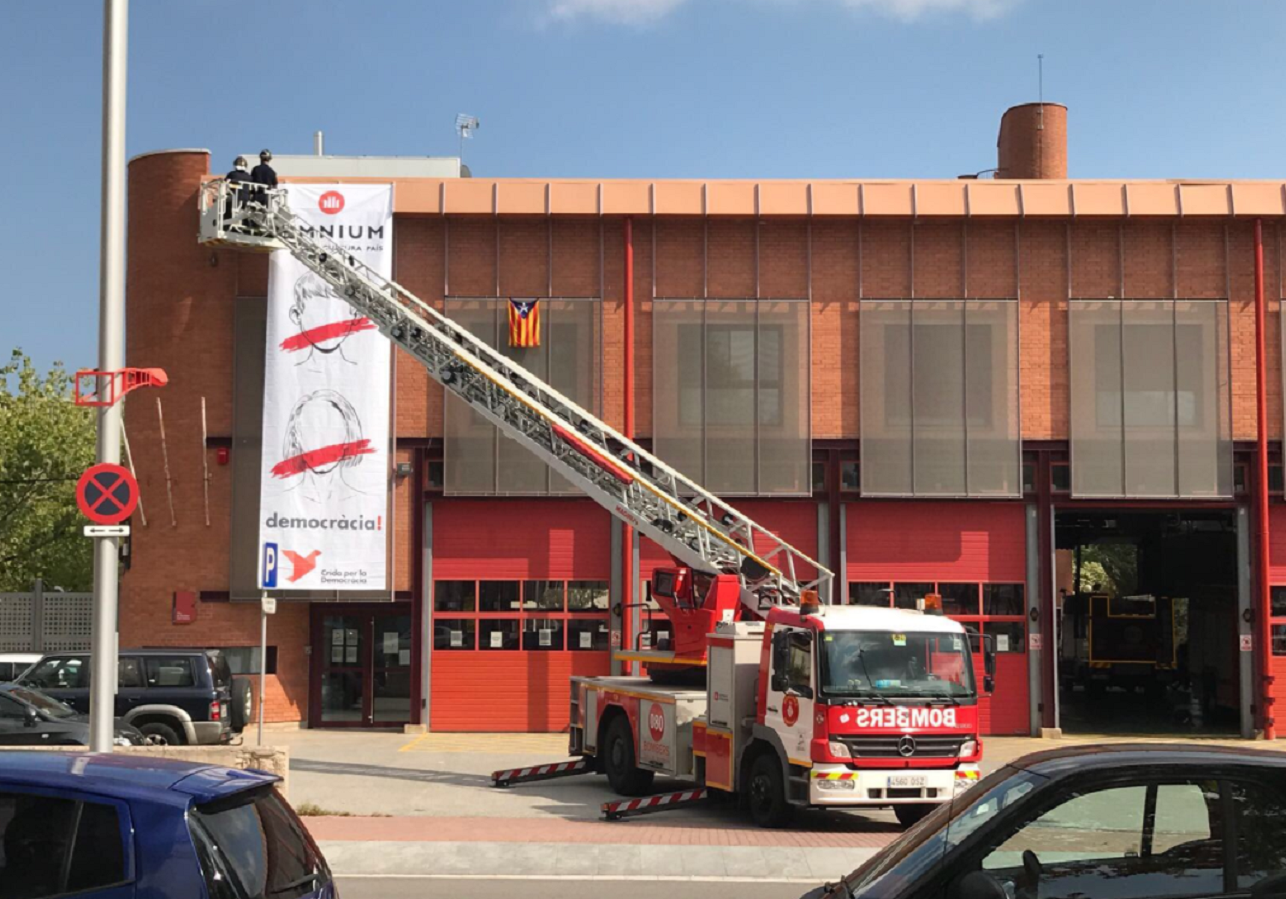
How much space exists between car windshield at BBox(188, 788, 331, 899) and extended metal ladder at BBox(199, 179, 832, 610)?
45.7ft

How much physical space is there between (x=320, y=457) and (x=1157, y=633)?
863 inches

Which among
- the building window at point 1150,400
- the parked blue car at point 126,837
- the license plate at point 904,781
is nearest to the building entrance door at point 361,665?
the building window at point 1150,400

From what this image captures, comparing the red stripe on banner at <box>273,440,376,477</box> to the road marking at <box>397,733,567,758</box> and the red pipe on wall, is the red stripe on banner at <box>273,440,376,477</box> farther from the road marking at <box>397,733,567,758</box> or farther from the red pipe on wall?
the red pipe on wall

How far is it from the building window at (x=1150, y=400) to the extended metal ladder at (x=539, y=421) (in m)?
8.57

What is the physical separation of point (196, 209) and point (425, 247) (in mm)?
4656

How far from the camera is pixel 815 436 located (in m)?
27.7

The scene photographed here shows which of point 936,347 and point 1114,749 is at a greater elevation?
point 936,347

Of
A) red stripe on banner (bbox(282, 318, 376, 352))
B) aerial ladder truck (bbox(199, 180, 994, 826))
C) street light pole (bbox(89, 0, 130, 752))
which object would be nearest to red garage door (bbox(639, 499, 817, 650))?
aerial ladder truck (bbox(199, 180, 994, 826))

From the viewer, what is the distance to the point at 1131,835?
543 cm

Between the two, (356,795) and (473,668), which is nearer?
(356,795)

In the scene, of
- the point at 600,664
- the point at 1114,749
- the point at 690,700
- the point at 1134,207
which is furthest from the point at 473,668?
the point at 1114,749

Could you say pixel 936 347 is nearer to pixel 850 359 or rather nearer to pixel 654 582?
pixel 850 359

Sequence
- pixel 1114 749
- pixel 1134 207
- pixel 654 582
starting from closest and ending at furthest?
pixel 1114 749 → pixel 654 582 → pixel 1134 207

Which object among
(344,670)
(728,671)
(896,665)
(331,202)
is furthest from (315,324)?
(896,665)
